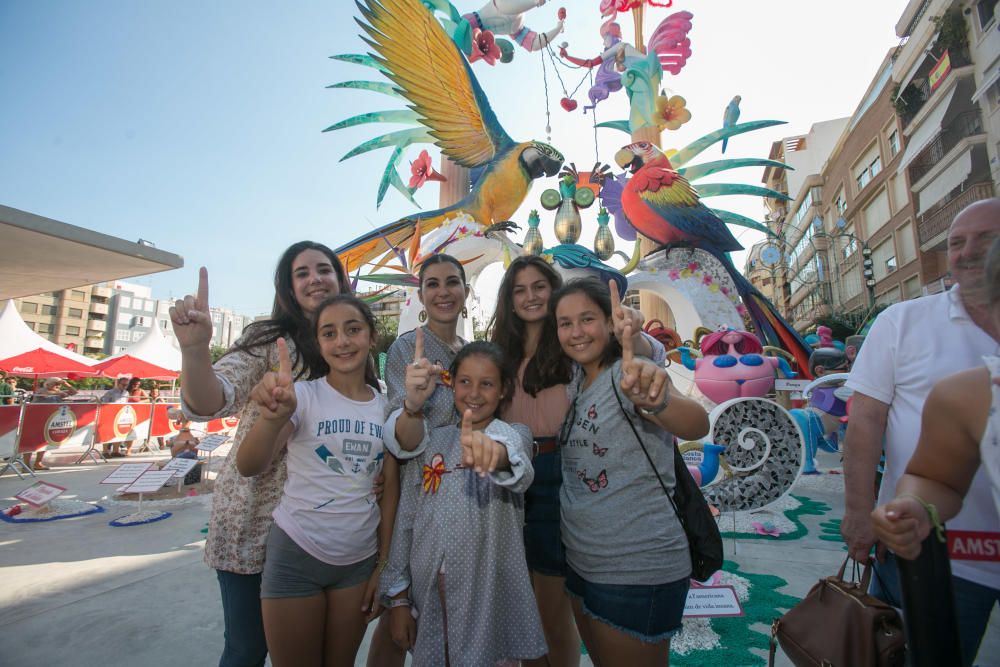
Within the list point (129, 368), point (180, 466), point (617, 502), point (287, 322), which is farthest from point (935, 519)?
point (129, 368)

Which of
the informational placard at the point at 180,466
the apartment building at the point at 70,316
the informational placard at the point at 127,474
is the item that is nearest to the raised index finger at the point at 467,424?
the informational placard at the point at 180,466

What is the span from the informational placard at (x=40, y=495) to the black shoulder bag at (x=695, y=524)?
5651mm

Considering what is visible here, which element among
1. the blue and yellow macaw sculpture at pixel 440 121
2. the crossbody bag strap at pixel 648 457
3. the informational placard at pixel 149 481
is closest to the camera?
the crossbody bag strap at pixel 648 457

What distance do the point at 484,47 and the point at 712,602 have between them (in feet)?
31.3

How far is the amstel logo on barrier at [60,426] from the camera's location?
7066mm

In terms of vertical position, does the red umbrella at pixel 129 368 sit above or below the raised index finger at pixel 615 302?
above

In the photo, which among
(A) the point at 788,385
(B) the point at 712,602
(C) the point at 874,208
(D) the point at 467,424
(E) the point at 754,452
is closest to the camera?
(D) the point at 467,424

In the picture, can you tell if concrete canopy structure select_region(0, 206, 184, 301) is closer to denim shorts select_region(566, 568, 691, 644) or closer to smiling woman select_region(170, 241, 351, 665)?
smiling woman select_region(170, 241, 351, 665)

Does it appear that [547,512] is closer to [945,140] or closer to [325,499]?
[325,499]

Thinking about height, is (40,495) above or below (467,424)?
below

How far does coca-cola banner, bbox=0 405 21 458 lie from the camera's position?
6.62 m

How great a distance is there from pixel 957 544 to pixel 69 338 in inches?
2328

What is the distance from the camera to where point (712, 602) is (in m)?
2.10

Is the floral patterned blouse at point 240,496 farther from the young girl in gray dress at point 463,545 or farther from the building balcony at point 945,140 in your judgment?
the building balcony at point 945,140
